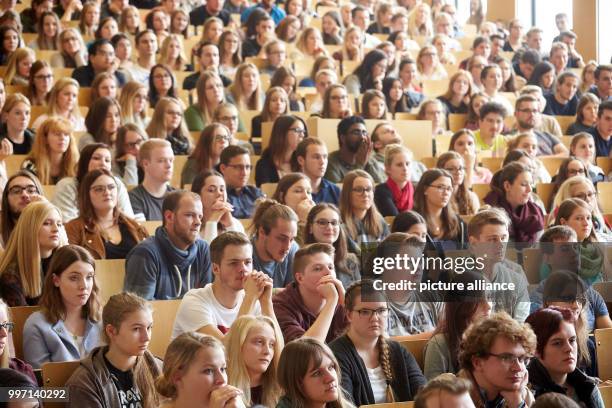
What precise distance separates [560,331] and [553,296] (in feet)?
1.67

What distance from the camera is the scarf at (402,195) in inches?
222

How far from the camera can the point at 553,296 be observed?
13.1ft

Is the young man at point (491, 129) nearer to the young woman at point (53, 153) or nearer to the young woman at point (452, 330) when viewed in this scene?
the young woman at point (53, 153)

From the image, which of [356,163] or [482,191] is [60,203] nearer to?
[356,163]

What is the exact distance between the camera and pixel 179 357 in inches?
121

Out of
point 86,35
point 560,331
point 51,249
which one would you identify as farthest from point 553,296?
point 86,35

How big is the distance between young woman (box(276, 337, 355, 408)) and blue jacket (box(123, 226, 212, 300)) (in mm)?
1200

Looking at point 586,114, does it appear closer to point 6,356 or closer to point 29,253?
point 29,253

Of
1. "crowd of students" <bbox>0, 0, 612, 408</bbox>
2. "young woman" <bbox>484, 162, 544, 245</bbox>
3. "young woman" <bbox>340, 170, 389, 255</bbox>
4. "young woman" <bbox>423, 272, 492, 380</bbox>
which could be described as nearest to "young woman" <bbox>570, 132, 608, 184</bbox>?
"crowd of students" <bbox>0, 0, 612, 408</bbox>

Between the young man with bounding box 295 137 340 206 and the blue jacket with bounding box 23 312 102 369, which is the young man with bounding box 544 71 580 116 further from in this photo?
the blue jacket with bounding box 23 312 102 369

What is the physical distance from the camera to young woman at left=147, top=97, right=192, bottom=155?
6250 mm

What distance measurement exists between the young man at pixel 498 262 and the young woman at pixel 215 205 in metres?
0.98

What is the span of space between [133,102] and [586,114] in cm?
297

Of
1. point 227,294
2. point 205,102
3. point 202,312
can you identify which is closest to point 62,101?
point 205,102
